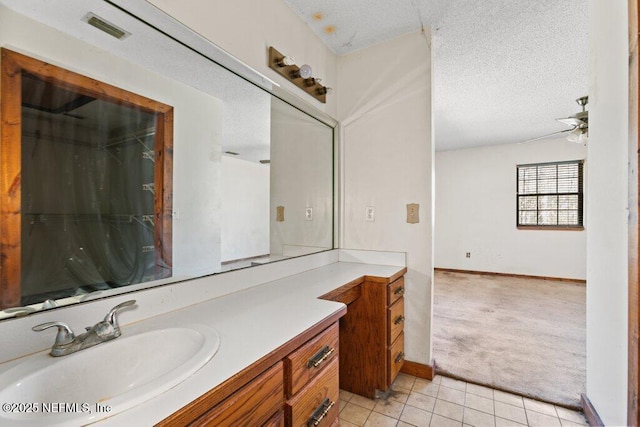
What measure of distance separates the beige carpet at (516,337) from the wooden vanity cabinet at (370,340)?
0.65 metres

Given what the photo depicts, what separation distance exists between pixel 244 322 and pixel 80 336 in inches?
17.8

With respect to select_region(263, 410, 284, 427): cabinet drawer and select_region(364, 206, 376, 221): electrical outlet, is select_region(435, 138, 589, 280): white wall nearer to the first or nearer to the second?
select_region(364, 206, 376, 221): electrical outlet

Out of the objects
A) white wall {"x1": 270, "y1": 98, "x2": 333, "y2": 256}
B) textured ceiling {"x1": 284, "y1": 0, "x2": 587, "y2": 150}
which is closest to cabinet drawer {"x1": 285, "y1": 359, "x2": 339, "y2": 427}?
white wall {"x1": 270, "y1": 98, "x2": 333, "y2": 256}

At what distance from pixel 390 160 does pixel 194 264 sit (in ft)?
4.99

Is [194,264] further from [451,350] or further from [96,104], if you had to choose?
[451,350]

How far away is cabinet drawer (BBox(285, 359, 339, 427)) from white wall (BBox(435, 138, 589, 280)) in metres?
5.35

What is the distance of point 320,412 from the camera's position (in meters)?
1.04

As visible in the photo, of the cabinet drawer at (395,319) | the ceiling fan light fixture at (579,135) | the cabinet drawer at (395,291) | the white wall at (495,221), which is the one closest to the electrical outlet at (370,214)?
the cabinet drawer at (395,291)

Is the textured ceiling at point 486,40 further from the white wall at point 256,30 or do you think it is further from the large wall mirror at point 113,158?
the large wall mirror at point 113,158

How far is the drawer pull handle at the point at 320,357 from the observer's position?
0.98 m

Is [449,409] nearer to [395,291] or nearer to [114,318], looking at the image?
[395,291]

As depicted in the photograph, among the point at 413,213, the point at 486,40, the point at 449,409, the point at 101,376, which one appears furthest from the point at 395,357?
the point at 486,40

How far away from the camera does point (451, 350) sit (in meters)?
2.38

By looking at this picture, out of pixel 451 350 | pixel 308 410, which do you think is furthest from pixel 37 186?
pixel 451 350
